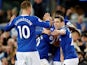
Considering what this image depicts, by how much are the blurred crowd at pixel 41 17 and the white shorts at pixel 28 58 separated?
199 cm

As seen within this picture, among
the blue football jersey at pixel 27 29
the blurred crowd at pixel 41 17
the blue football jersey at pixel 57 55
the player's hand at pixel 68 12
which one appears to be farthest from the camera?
the player's hand at pixel 68 12

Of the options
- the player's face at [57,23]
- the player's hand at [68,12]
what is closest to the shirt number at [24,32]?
the player's face at [57,23]

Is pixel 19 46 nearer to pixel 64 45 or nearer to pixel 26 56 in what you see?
pixel 26 56

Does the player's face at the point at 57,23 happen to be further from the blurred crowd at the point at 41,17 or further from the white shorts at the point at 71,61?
the blurred crowd at the point at 41,17

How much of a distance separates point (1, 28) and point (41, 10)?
168cm

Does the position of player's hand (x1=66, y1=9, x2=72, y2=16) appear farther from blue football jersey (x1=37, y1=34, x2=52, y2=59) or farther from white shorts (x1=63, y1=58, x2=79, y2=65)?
white shorts (x1=63, y1=58, x2=79, y2=65)

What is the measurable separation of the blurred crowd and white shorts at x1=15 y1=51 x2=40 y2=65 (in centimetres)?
199

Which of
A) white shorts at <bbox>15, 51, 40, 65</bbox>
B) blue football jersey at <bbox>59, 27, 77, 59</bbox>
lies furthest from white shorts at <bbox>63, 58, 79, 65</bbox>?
white shorts at <bbox>15, 51, 40, 65</bbox>

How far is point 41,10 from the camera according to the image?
52.3 ft

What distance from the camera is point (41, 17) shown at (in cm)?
1588

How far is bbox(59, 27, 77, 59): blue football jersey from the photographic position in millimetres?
10852

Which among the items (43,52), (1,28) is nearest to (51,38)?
(43,52)

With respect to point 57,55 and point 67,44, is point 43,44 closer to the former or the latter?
point 57,55

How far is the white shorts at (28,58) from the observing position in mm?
10766
